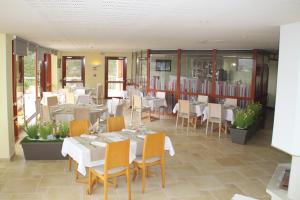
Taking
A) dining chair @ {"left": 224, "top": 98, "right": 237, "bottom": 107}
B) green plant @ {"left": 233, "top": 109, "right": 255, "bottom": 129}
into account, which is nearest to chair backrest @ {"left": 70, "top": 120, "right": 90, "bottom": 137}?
green plant @ {"left": 233, "top": 109, "right": 255, "bottom": 129}

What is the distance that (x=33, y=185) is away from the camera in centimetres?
462

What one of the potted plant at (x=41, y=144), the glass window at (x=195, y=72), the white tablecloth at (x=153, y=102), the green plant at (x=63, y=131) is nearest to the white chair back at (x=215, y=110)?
the glass window at (x=195, y=72)

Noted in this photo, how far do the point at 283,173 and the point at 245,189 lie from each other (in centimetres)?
63

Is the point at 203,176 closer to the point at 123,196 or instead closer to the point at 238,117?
the point at 123,196

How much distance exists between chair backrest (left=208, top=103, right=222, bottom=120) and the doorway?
8.73 metres

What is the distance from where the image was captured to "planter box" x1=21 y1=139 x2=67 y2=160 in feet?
18.4

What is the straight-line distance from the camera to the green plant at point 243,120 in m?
7.44

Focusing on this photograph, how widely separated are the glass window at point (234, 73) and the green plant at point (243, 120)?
6.67 feet

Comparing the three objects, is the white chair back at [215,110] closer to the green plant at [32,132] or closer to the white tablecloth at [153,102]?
the white tablecloth at [153,102]

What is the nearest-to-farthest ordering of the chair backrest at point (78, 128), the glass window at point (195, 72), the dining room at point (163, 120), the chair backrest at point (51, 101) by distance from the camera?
the dining room at point (163, 120) < the chair backrest at point (78, 128) < the chair backrest at point (51, 101) < the glass window at point (195, 72)

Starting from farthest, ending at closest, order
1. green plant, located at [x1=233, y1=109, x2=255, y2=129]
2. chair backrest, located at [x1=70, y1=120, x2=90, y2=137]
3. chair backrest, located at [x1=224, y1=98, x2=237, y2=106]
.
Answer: chair backrest, located at [x1=224, y1=98, x2=237, y2=106] < green plant, located at [x1=233, y1=109, x2=255, y2=129] < chair backrest, located at [x1=70, y1=120, x2=90, y2=137]

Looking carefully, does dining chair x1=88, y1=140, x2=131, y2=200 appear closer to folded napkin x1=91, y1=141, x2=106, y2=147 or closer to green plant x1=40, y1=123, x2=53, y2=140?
folded napkin x1=91, y1=141, x2=106, y2=147

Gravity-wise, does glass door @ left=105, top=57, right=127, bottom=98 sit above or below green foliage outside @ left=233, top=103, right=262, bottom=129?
above

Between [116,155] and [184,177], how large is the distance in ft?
5.54
